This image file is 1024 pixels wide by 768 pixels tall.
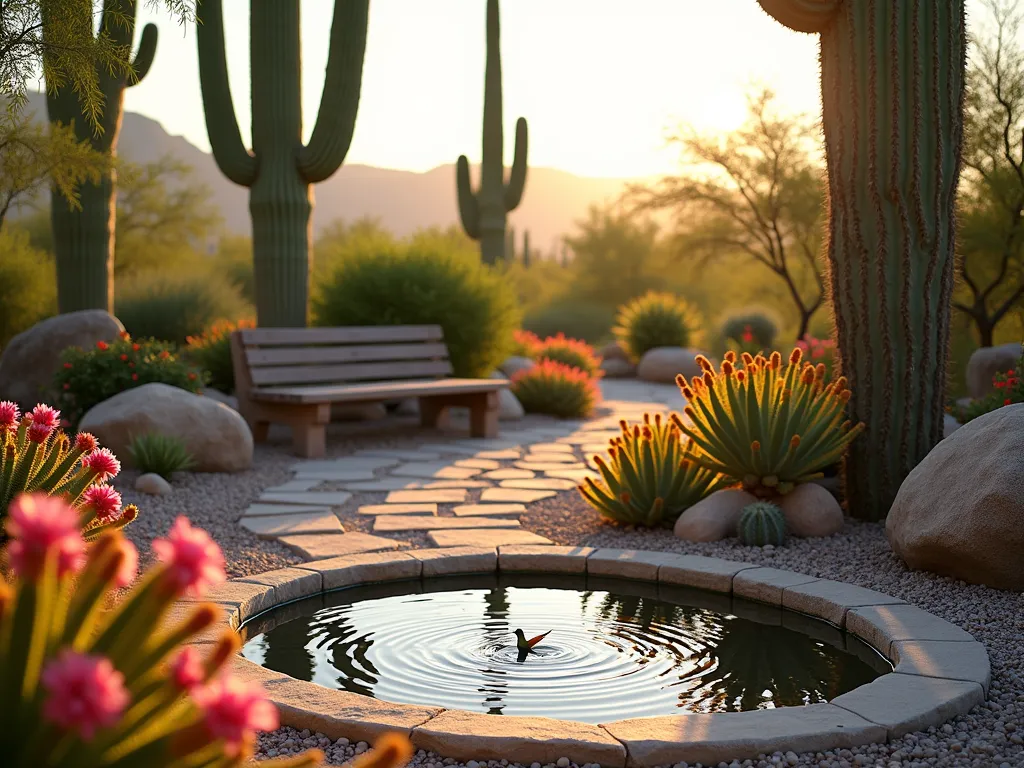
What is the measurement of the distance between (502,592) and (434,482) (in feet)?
Result: 7.90

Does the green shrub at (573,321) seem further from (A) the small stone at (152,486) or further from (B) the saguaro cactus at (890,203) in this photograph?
(B) the saguaro cactus at (890,203)

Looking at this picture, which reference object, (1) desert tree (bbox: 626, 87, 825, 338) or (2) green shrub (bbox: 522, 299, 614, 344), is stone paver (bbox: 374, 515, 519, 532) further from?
(2) green shrub (bbox: 522, 299, 614, 344)

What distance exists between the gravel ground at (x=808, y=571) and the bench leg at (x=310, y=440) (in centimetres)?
17

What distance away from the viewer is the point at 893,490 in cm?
524

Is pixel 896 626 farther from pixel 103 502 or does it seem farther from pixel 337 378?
pixel 337 378

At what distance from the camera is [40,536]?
110cm

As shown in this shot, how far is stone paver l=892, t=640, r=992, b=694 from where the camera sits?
300cm

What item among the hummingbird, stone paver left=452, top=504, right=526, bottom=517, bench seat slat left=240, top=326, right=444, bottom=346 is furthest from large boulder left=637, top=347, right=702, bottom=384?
the hummingbird

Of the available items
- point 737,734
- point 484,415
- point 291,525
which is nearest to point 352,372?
point 484,415

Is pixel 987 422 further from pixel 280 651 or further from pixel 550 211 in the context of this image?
pixel 550 211

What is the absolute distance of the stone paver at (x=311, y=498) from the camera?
5859 millimetres

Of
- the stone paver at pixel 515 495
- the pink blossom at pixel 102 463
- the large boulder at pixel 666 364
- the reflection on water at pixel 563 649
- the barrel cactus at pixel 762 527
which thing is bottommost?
the reflection on water at pixel 563 649

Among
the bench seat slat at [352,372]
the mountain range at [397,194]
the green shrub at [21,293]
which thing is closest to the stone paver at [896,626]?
the bench seat slat at [352,372]

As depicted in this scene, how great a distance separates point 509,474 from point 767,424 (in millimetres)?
2425
